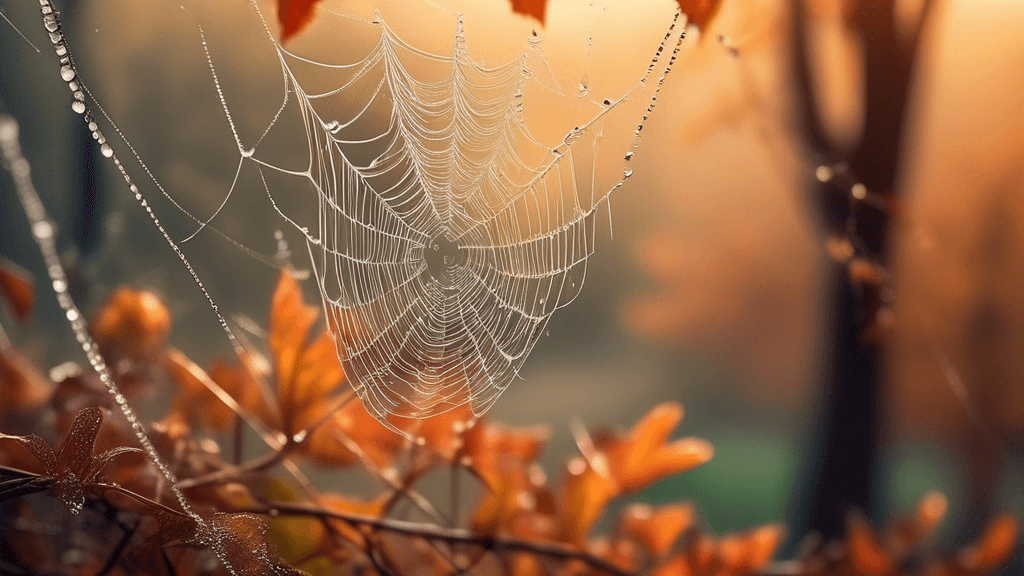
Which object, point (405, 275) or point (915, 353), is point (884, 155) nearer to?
point (915, 353)

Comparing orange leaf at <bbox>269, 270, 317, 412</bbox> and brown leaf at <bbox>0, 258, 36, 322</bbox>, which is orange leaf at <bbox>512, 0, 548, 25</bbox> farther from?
brown leaf at <bbox>0, 258, 36, 322</bbox>

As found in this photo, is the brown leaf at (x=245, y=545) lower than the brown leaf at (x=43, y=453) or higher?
lower

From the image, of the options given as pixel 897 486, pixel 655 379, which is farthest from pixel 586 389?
pixel 897 486

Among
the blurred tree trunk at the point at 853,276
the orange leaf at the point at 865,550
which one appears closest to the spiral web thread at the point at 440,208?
the blurred tree trunk at the point at 853,276

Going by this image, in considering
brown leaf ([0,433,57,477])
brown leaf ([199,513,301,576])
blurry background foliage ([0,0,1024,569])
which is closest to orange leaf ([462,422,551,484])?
blurry background foliage ([0,0,1024,569])

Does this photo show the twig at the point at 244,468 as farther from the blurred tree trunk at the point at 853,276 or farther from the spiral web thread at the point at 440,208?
the blurred tree trunk at the point at 853,276

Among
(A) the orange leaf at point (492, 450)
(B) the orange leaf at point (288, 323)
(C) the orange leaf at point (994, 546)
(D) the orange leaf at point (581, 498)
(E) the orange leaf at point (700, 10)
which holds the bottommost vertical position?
(C) the orange leaf at point (994, 546)
